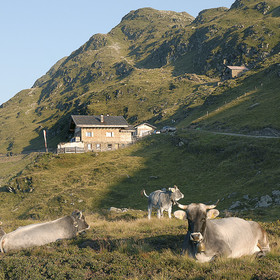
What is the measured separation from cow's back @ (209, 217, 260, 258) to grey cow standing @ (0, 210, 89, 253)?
7319 millimetres

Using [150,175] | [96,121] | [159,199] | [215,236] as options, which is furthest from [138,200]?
[96,121]

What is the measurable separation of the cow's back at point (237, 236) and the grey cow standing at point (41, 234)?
7319 mm

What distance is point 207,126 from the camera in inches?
2704

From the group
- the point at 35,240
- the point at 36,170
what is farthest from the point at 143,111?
the point at 35,240

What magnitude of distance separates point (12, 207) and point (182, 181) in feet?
90.9

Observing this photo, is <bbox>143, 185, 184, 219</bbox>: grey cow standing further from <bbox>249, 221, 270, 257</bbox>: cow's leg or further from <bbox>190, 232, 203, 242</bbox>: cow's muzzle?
<bbox>190, 232, 203, 242</bbox>: cow's muzzle

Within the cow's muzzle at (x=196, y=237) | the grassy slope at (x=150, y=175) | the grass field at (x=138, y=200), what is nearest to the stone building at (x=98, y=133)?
the grass field at (x=138, y=200)

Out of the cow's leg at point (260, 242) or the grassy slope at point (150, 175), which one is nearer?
the cow's leg at point (260, 242)

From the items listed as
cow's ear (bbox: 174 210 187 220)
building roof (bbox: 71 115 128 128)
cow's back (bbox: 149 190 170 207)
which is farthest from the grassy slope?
cow's ear (bbox: 174 210 187 220)

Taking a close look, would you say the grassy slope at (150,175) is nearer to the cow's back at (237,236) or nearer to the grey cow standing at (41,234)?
the grey cow standing at (41,234)

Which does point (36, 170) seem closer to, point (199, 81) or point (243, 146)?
point (243, 146)

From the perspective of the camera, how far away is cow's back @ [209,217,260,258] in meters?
9.24

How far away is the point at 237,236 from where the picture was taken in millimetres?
9461

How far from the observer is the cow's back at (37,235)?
12594 mm
